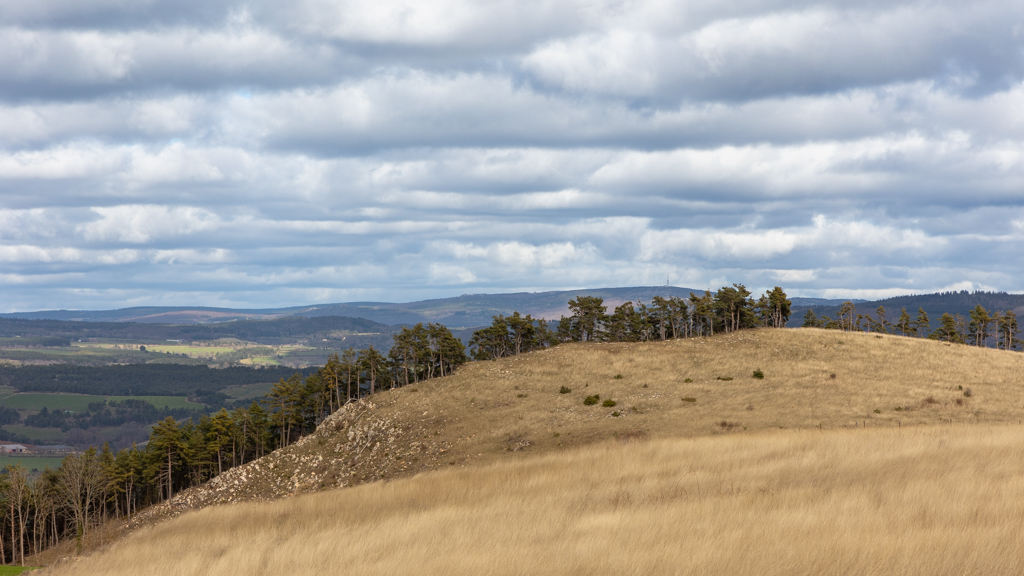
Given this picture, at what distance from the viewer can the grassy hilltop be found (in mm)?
10367

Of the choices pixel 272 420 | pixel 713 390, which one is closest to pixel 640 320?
pixel 713 390

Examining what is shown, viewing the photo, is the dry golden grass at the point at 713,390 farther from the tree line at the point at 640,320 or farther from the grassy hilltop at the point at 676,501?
the tree line at the point at 640,320

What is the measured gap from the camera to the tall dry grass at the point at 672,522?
9.98m

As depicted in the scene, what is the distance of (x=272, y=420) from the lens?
300 feet

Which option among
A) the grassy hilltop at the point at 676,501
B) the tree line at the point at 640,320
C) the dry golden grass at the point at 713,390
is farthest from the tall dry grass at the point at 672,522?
the tree line at the point at 640,320

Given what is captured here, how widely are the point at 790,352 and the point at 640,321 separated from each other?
3364 cm

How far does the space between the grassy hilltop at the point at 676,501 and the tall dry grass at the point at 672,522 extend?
0.05 metres

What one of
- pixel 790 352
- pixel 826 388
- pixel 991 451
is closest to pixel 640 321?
pixel 790 352

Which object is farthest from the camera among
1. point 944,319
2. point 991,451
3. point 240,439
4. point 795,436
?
point 944,319

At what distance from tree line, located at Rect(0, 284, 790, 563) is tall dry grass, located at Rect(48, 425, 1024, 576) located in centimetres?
6201

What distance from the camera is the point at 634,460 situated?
78.1ft

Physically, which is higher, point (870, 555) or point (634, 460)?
point (870, 555)

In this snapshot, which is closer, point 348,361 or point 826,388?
point 826,388

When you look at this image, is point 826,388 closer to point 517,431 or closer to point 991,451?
point 517,431
